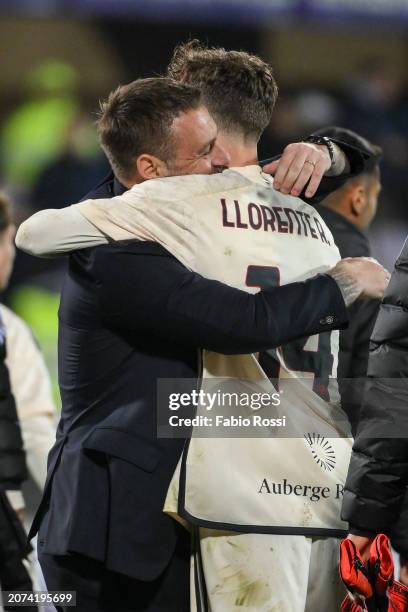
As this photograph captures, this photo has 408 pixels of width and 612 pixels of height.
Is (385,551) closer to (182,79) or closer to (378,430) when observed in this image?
(378,430)

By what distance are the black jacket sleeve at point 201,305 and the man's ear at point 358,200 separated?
1256 mm

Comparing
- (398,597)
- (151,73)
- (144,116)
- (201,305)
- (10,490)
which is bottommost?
(151,73)

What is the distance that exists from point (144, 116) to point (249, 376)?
0.55 metres

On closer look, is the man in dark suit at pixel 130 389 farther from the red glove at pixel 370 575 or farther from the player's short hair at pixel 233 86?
the player's short hair at pixel 233 86

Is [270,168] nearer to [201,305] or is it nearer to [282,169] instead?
[282,169]

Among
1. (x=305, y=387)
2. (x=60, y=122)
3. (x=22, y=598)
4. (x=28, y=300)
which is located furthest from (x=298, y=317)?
(x=60, y=122)

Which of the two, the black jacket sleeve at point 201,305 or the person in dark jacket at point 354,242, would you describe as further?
the person in dark jacket at point 354,242

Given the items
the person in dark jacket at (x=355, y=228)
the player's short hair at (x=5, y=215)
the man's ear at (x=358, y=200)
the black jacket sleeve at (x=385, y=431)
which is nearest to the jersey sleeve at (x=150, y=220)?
the black jacket sleeve at (x=385, y=431)

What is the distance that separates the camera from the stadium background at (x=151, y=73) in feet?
26.3

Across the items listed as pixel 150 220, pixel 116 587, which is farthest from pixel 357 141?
pixel 116 587

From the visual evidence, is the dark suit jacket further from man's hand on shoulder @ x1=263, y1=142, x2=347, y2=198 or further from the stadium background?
the stadium background

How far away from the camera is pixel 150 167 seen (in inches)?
80.5

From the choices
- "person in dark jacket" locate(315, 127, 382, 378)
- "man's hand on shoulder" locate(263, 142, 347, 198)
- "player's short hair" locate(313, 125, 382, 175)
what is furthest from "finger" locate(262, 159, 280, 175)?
"player's short hair" locate(313, 125, 382, 175)

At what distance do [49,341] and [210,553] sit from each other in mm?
5521
